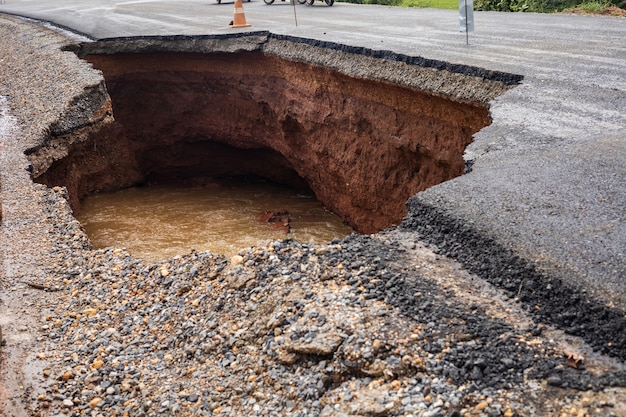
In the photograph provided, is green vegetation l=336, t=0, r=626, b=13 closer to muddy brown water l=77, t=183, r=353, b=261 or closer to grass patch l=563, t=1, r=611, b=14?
grass patch l=563, t=1, r=611, b=14

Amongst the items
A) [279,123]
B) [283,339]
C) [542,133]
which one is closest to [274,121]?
[279,123]

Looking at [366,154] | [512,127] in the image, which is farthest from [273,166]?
[512,127]

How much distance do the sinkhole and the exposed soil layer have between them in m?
0.02

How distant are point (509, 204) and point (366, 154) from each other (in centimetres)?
587

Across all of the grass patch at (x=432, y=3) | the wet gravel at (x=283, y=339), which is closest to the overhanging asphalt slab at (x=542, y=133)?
the wet gravel at (x=283, y=339)

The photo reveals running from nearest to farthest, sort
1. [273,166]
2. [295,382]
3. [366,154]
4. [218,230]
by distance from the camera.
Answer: [295,382] < [366,154] < [218,230] < [273,166]

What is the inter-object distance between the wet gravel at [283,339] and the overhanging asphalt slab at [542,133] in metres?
0.43

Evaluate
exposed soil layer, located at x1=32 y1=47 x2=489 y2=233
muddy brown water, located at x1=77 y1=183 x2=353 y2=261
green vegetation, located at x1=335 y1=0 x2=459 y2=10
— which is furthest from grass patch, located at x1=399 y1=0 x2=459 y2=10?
muddy brown water, located at x1=77 y1=183 x2=353 y2=261

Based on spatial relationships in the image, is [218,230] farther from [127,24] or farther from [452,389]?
[452,389]

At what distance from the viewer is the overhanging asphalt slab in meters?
4.16

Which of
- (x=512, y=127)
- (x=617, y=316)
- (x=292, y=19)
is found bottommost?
(x=617, y=316)

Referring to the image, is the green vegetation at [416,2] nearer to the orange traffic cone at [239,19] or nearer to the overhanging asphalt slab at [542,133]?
the overhanging asphalt slab at [542,133]

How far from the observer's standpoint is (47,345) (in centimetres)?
488

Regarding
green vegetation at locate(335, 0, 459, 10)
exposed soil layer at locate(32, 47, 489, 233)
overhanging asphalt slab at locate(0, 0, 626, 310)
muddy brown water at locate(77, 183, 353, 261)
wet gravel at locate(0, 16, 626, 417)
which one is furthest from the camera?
green vegetation at locate(335, 0, 459, 10)
